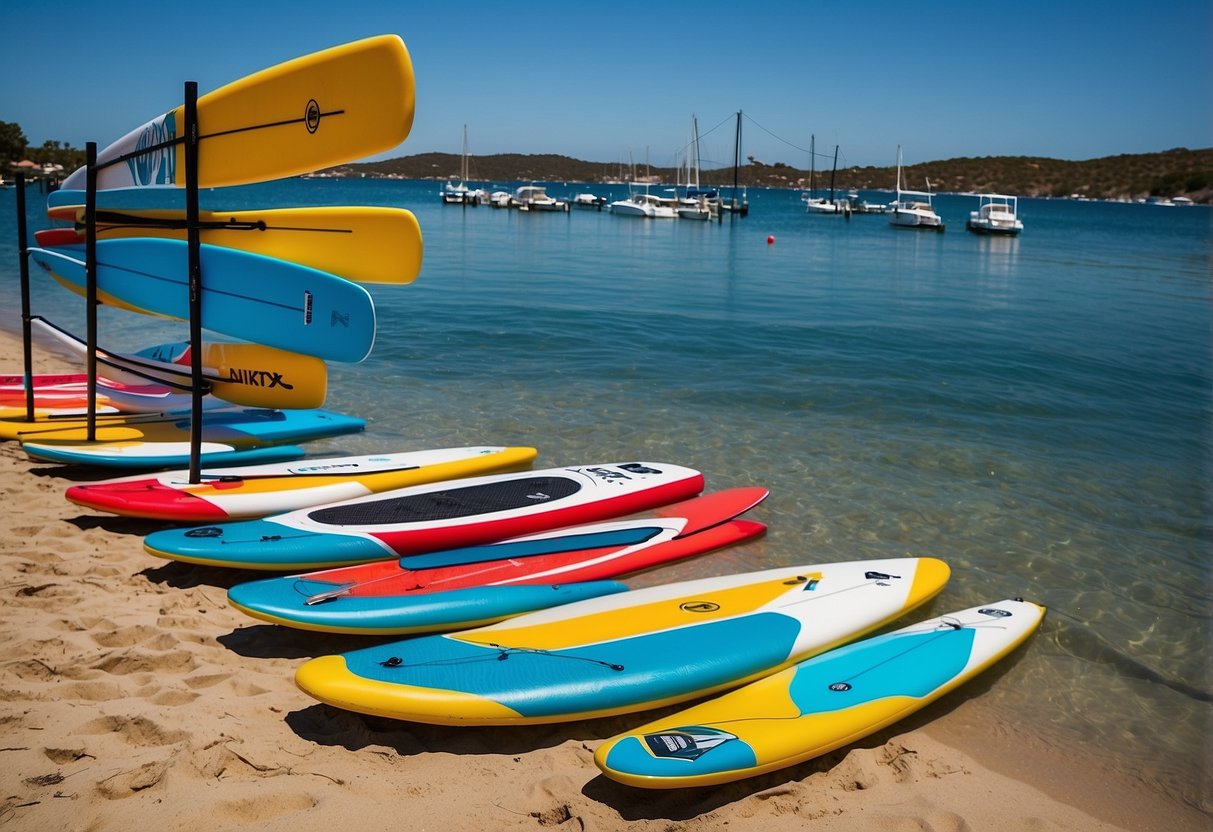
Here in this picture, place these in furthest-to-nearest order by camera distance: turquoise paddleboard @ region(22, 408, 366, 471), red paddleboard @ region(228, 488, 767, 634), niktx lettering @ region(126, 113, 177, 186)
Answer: turquoise paddleboard @ region(22, 408, 366, 471) → niktx lettering @ region(126, 113, 177, 186) → red paddleboard @ region(228, 488, 767, 634)

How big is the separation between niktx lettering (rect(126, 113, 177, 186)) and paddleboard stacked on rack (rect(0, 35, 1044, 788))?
0.07ft

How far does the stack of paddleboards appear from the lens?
5.01 meters

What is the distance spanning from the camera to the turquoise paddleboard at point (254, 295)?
5539mm

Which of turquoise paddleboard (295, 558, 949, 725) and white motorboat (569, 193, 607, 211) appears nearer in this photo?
turquoise paddleboard (295, 558, 949, 725)

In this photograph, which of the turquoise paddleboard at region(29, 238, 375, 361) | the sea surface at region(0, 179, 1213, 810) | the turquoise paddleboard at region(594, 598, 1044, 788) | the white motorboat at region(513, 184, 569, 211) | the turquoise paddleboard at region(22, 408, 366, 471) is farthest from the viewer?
the white motorboat at region(513, 184, 569, 211)

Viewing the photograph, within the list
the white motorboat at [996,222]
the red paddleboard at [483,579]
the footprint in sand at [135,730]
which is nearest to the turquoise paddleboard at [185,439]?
the red paddleboard at [483,579]

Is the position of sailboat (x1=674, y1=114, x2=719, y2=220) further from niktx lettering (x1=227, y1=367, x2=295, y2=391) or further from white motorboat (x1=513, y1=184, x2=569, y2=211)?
niktx lettering (x1=227, y1=367, x2=295, y2=391)

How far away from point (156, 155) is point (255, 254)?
81 cm

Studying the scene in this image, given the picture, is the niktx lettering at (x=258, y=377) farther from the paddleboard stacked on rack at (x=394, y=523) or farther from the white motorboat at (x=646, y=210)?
the white motorboat at (x=646, y=210)

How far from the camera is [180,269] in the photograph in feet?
18.9

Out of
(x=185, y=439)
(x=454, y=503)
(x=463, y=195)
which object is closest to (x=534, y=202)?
(x=463, y=195)

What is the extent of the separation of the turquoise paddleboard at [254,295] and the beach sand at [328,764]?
81.5 inches

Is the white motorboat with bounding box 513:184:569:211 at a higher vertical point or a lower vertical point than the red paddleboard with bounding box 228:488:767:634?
higher

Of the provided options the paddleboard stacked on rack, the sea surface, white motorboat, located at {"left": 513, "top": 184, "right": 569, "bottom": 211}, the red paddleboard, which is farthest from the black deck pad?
white motorboat, located at {"left": 513, "top": 184, "right": 569, "bottom": 211}
